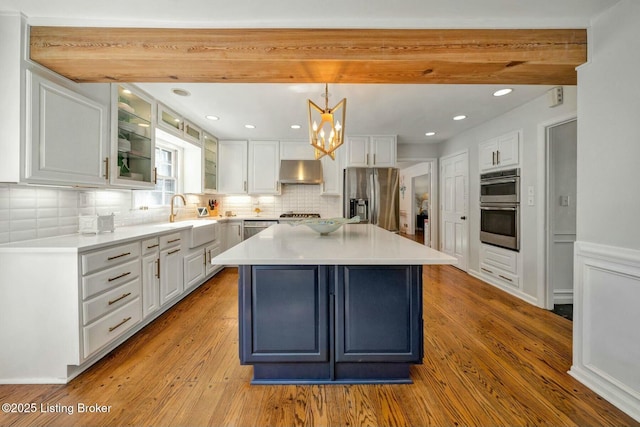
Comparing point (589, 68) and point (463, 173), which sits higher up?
point (589, 68)

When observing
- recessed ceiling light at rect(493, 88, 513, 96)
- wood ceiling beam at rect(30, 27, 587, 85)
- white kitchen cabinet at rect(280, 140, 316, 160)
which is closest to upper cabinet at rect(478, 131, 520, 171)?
recessed ceiling light at rect(493, 88, 513, 96)

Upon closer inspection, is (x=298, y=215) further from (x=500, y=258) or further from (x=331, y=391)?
(x=331, y=391)

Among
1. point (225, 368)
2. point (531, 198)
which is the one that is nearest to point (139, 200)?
point (225, 368)

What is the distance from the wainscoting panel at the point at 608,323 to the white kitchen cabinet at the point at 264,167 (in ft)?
13.2

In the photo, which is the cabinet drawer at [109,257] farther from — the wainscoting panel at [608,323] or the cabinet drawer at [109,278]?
the wainscoting panel at [608,323]

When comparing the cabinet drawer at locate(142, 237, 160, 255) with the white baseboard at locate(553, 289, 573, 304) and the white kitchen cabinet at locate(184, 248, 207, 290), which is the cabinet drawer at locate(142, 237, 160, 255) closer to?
the white kitchen cabinet at locate(184, 248, 207, 290)

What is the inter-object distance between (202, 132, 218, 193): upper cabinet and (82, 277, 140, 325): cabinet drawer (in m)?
2.30

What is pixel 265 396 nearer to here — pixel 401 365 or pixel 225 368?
pixel 225 368

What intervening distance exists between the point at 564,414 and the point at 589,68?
6.86 ft

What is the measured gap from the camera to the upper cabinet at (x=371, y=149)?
Answer: 14.6ft


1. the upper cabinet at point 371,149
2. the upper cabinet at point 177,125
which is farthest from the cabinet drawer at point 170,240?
the upper cabinet at point 371,149

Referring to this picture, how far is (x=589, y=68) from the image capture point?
166cm

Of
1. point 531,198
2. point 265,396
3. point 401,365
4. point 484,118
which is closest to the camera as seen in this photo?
point 265,396

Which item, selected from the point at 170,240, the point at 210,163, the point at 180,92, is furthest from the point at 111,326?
the point at 210,163
